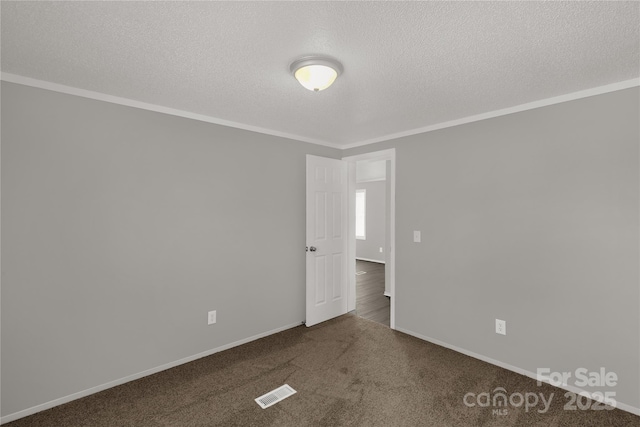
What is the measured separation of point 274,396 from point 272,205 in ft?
6.33

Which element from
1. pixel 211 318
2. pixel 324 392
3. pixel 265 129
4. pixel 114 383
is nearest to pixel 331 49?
pixel 265 129

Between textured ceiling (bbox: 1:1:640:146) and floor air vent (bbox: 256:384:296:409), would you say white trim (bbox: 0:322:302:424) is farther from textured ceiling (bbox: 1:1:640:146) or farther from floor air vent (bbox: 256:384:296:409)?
textured ceiling (bbox: 1:1:640:146)

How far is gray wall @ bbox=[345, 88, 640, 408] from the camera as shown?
7.27 feet

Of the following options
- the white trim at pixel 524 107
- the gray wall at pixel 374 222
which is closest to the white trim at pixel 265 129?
the white trim at pixel 524 107

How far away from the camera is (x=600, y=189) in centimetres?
229

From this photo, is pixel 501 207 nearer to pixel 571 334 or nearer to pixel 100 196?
pixel 571 334

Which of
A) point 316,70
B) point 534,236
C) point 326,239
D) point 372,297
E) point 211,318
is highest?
point 316,70

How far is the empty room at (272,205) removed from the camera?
1663 millimetres

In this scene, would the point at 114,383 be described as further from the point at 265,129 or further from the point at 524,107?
the point at 524,107

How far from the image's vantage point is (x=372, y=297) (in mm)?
4977

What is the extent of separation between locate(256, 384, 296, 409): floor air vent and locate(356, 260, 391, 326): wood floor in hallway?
179 centimetres

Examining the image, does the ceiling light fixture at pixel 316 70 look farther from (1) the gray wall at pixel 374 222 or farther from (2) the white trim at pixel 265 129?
(1) the gray wall at pixel 374 222

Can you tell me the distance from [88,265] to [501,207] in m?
3.56

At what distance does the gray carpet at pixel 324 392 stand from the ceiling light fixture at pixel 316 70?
7.48 feet
